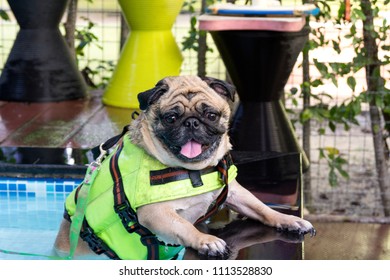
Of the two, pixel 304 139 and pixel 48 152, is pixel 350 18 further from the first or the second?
pixel 48 152

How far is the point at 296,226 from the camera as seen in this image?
3.02m

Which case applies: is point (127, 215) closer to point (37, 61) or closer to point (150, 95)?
point (150, 95)

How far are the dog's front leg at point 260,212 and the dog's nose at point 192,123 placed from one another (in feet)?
1.32

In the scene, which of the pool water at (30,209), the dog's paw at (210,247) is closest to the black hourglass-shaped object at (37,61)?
the pool water at (30,209)

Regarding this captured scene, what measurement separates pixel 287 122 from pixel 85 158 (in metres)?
1.43

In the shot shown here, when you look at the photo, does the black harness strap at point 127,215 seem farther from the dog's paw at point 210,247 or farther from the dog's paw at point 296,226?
the dog's paw at point 296,226

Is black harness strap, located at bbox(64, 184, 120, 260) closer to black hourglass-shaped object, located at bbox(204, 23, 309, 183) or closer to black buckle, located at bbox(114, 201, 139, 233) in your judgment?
black buckle, located at bbox(114, 201, 139, 233)

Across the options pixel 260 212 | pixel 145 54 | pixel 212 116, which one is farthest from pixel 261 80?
pixel 212 116

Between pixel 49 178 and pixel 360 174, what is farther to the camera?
pixel 360 174

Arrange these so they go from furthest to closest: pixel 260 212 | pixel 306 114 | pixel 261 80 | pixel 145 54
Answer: pixel 145 54, pixel 306 114, pixel 261 80, pixel 260 212

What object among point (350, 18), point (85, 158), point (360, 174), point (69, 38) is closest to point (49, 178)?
point (85, 158)

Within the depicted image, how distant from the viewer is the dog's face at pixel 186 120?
2.76m

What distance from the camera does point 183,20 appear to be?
27.6ft

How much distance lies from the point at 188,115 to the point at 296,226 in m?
0.61
